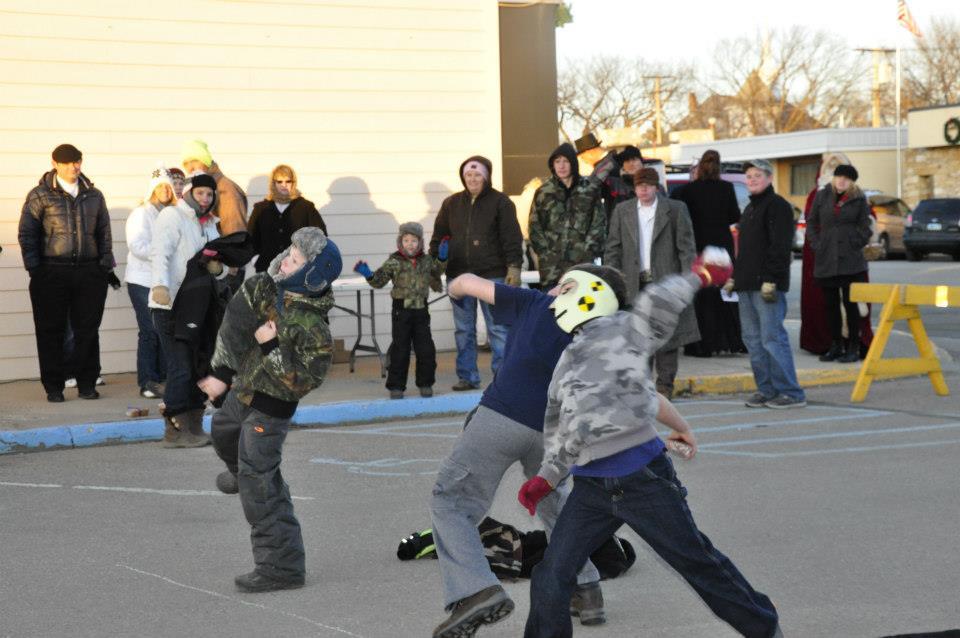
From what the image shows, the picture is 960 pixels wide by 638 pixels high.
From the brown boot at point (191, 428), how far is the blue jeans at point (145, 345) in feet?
5.95

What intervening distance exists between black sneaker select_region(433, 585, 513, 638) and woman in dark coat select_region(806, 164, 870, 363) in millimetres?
9043

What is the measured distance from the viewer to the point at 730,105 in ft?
289

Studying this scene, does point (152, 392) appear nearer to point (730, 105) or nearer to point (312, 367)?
point (312, 367)

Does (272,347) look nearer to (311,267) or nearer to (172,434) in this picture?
(311,267)

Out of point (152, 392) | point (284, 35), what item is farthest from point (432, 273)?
point (284, 35)

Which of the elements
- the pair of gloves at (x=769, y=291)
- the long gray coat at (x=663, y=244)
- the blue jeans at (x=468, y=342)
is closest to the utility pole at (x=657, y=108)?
the blue jeans at (x=468, y=342)

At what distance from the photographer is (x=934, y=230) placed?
35.1 m

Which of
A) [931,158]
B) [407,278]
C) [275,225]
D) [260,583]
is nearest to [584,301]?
[260,583]

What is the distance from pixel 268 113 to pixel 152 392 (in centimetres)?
341

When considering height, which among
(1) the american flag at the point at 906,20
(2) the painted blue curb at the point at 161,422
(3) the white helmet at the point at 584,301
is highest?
(1) the american flag at the point at 906,20

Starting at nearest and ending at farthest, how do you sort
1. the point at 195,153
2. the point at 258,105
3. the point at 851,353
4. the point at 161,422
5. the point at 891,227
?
1. the point at 161,422
2. the point at 195,153
3. the point at 258,105
4. the point at 851,353
5. the point at 891,227

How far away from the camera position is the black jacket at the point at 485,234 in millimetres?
12273

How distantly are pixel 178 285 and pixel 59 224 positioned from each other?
6.31ft

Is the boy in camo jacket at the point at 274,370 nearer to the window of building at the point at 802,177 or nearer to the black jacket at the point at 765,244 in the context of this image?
the black jacket at the point at 765,244
